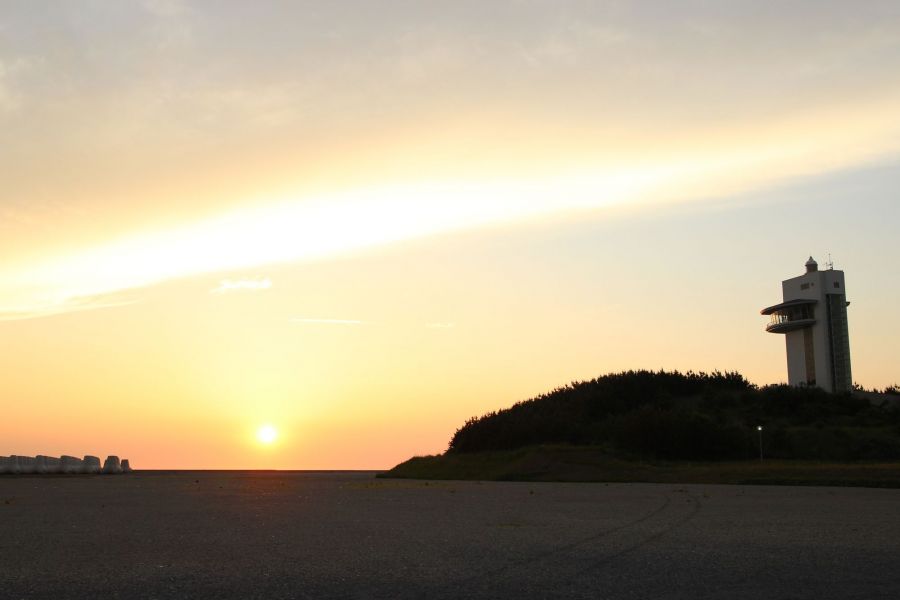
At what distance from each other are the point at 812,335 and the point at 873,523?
64.6 meters

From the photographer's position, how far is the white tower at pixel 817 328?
75.4 meters

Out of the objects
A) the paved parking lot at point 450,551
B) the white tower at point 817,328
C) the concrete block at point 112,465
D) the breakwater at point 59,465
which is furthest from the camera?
the white tower at point 817,328

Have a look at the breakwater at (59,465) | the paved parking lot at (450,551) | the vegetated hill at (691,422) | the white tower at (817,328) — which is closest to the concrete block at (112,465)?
the breakwater at (59,465)

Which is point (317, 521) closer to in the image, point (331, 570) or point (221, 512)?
point (221, 512)

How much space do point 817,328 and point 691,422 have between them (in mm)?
29426

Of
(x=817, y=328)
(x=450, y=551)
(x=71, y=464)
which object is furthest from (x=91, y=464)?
(x=817, y=328)

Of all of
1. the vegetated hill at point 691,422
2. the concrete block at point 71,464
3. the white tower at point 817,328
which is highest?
the white tower at point 817,328

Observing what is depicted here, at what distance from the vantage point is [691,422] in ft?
173

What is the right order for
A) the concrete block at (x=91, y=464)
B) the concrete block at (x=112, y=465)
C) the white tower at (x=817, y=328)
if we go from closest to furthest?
1. the concrete block at (x=91, y=464)
2. the concrete block at (x=112, y=465)
3. the white tower at (x=817, y=328)

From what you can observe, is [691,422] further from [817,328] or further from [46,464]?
[46,464]

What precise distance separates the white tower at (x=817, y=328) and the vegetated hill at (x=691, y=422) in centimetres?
756

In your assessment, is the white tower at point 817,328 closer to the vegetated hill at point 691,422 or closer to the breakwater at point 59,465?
the vegetated hill at point 691,422

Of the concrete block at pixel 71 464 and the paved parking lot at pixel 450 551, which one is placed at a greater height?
the concrete block at pixel 71 464

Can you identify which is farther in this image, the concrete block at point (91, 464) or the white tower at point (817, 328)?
the white tower at point (817, 328)
